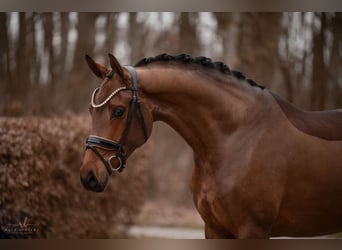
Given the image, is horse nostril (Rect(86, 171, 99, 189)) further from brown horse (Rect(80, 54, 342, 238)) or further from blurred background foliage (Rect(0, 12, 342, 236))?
blurred background foliage (Rect(0, 12, 342, 236))

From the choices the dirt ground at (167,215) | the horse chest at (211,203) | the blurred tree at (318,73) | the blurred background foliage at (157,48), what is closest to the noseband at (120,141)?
the horse chest at (211,203)

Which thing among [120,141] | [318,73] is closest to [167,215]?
[318,73]

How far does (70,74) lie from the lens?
534cm

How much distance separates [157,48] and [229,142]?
3.48m

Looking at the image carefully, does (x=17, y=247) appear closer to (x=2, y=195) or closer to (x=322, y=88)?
(x=2, y=195)

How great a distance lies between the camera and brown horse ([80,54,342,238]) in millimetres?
2627

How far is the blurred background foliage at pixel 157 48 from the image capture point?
4.36 metres

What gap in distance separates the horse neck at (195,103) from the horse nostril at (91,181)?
55 centimetres

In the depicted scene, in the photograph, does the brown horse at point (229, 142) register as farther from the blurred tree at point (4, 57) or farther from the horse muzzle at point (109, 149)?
the blurred tree at point (4, 57)

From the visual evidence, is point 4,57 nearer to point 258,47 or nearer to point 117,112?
point 117,112

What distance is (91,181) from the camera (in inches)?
103

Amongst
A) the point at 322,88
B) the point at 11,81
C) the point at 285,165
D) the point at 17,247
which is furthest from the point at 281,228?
the point at 11,81

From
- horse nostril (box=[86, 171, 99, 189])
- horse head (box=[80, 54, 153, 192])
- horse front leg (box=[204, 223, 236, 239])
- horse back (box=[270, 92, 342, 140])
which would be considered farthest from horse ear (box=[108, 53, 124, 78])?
horse front leg (box=[204, 223, 236, 239])

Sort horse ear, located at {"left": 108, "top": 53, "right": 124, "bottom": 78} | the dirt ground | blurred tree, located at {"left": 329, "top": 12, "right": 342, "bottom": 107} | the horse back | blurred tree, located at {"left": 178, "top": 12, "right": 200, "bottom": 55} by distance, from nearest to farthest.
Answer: horse ear, located at {"left": 108, "top": 53, "right": 124, "bottom": 78}, the horse back, blurred tree, located at {"left": 329, "top": 12, "right": 342, "bottom": 107}, blurred tree, located at {"left": 178, "top": 12, "right": 200, "bottom": 55}, the dirt ground
